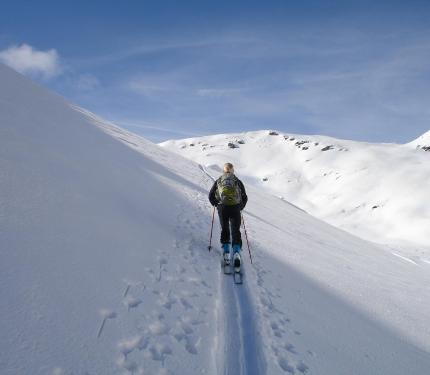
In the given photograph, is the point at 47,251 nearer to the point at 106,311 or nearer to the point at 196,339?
the point at 106,311

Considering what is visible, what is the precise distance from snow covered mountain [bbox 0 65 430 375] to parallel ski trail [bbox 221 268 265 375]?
2 cm

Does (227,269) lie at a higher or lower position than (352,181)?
lower

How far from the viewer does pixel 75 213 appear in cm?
718

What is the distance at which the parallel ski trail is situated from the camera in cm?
460

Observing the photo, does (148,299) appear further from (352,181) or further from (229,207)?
(352,181)

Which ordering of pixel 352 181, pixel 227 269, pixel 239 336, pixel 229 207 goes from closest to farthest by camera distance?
1. pixel 239 336
2. pixel 227 269
3. pixel 229 207
4. pixel 352 181

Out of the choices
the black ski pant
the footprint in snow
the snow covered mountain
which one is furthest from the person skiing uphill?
the footprint in snow

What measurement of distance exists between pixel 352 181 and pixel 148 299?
442 ft

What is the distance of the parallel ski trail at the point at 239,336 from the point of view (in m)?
4.60

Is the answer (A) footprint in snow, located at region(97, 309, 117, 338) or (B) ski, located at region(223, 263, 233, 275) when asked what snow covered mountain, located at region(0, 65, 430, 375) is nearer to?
(A) footprint in snow, located at region(97, 309, 117, 338)

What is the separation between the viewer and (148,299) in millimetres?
5449

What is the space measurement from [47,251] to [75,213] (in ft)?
6.38

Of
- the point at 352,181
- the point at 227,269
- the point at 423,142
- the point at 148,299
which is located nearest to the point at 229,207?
the point at 227,269

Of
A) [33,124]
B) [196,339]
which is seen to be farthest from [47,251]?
[33,124]
